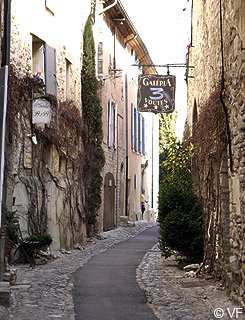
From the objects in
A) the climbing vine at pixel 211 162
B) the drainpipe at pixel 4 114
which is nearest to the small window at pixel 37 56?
the climbing vine at pixel 211 162

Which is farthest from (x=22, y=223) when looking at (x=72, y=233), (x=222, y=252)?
(x=222, y=252)

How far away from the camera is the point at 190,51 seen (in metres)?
13.7

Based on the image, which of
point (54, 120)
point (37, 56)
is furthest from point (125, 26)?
point (54, 120)

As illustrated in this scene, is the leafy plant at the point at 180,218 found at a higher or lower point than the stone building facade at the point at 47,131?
lower

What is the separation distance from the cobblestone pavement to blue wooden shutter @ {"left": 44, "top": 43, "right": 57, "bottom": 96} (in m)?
3.85

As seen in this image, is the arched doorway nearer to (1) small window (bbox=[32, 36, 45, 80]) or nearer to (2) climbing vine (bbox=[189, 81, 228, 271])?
(1) small window (bbox=[32, 36, 45, 80])

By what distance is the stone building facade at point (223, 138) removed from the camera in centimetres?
665

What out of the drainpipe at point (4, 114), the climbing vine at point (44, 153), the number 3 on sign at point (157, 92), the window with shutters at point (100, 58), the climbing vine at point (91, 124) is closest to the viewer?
the drainpipe at point (4, 114)

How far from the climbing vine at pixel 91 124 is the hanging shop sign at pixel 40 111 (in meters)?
4.25

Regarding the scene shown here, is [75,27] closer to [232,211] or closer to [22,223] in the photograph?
[22,223]

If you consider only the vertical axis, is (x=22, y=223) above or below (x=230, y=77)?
below

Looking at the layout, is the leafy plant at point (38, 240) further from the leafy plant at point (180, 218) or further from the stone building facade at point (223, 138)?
the stone building facade at point (223, 138)

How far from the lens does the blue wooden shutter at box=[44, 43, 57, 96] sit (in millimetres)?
12177

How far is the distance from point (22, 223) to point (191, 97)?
204 inches
